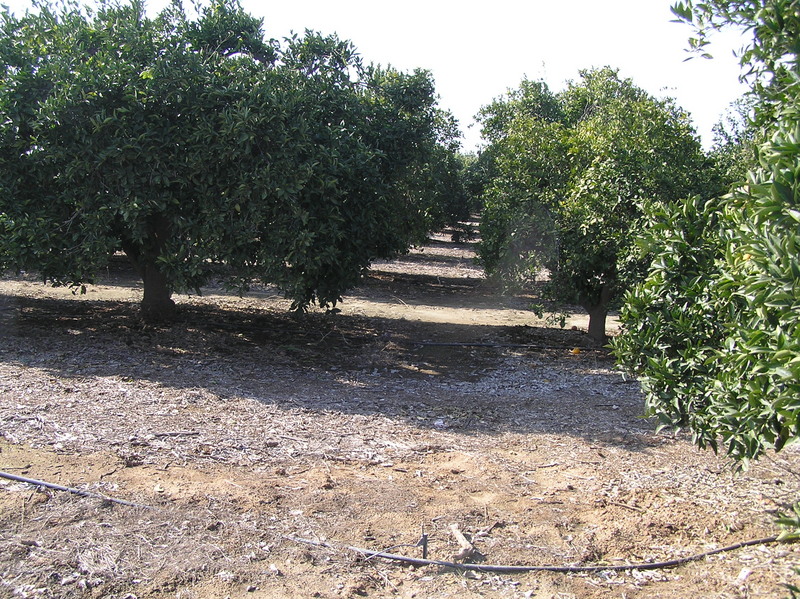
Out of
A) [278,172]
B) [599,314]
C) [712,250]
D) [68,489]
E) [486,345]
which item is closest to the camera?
[712,250]

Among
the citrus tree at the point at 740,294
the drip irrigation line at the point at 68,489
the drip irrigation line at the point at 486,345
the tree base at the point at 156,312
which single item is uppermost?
the citrus tree at the point at 740,294

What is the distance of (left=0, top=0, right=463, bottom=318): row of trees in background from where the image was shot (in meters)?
8.35

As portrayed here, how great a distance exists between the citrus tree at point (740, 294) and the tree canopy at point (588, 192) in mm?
3658

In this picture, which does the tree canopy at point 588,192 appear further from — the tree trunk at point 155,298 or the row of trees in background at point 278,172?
the tree trunk at point 155,298

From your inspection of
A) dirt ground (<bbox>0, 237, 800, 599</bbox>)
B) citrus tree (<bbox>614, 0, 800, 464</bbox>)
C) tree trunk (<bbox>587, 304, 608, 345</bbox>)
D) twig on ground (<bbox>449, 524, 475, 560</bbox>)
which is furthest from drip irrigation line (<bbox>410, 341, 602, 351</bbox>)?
twig on ground (<bbox>449, 524, 475, 560</bbox>)

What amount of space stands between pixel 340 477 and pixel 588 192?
636 cm

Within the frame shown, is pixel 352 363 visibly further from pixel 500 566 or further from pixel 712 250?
pixel 712 250

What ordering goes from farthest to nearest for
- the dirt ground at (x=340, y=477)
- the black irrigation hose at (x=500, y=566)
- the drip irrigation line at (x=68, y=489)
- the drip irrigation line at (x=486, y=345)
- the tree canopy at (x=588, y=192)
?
the drip irrigation line at (x=486, y=345), the tree canopy at (x=588, y=192), the drip irrigation line at (x=68, y=489), the black irrigation hose at (x=500, y=566), the dirt ground at (x=340, y=477)

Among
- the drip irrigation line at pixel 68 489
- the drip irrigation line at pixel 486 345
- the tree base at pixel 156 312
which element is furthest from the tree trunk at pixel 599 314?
the drip irrigation line at pixel 68 489

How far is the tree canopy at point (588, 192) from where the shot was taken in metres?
9.67

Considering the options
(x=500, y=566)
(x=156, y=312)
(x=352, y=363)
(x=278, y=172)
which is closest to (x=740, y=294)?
(x=500, y=566)

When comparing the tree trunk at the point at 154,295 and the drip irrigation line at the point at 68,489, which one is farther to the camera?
the tree trunk at the point at 154,295

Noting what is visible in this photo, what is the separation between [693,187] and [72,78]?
27.1 feet

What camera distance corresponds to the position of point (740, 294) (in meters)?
3.00
